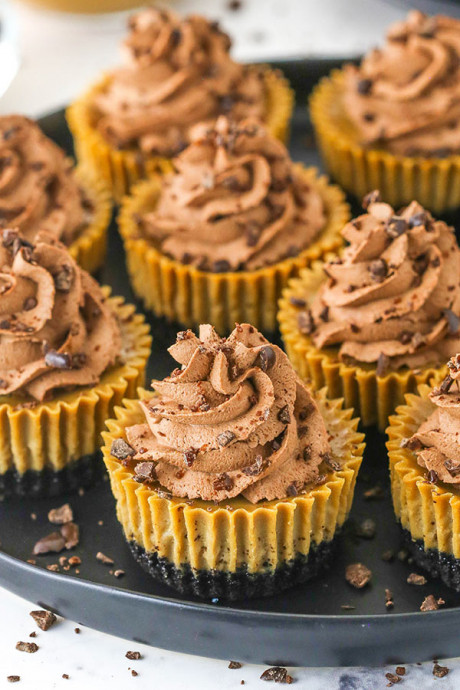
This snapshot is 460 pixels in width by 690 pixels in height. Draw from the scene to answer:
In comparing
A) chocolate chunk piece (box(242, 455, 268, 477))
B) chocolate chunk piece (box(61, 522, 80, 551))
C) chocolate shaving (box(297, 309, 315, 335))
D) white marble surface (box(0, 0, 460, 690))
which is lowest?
white marble surface (box(0, 0, 460, 690))

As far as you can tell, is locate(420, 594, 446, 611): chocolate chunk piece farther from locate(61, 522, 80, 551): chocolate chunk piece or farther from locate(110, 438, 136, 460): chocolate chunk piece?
locate(61, 522, 80, 551): chocolate chunk piece

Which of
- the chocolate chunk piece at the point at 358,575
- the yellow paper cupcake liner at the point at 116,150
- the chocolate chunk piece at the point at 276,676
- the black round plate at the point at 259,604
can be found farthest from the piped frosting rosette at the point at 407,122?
the chocolate chunk piece at the point at 276,676

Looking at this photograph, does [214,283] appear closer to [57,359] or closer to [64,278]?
[64,278]

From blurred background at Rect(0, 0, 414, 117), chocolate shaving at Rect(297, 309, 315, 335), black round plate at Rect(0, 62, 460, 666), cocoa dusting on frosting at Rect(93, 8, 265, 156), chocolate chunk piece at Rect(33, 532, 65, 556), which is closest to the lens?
black round plate at Rect(0, 62, 460, 666)

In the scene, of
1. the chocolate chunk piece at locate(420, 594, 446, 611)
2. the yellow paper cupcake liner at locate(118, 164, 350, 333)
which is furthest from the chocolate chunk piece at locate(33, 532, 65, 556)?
the yellow paper cupcake liner at locate(118, 164, 350, 333)

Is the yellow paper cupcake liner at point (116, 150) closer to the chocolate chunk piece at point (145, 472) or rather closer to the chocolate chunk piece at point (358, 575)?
the chocolate chunk piece at point (145, 472)

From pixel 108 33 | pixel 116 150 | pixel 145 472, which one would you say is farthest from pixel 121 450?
pixel 108 33
